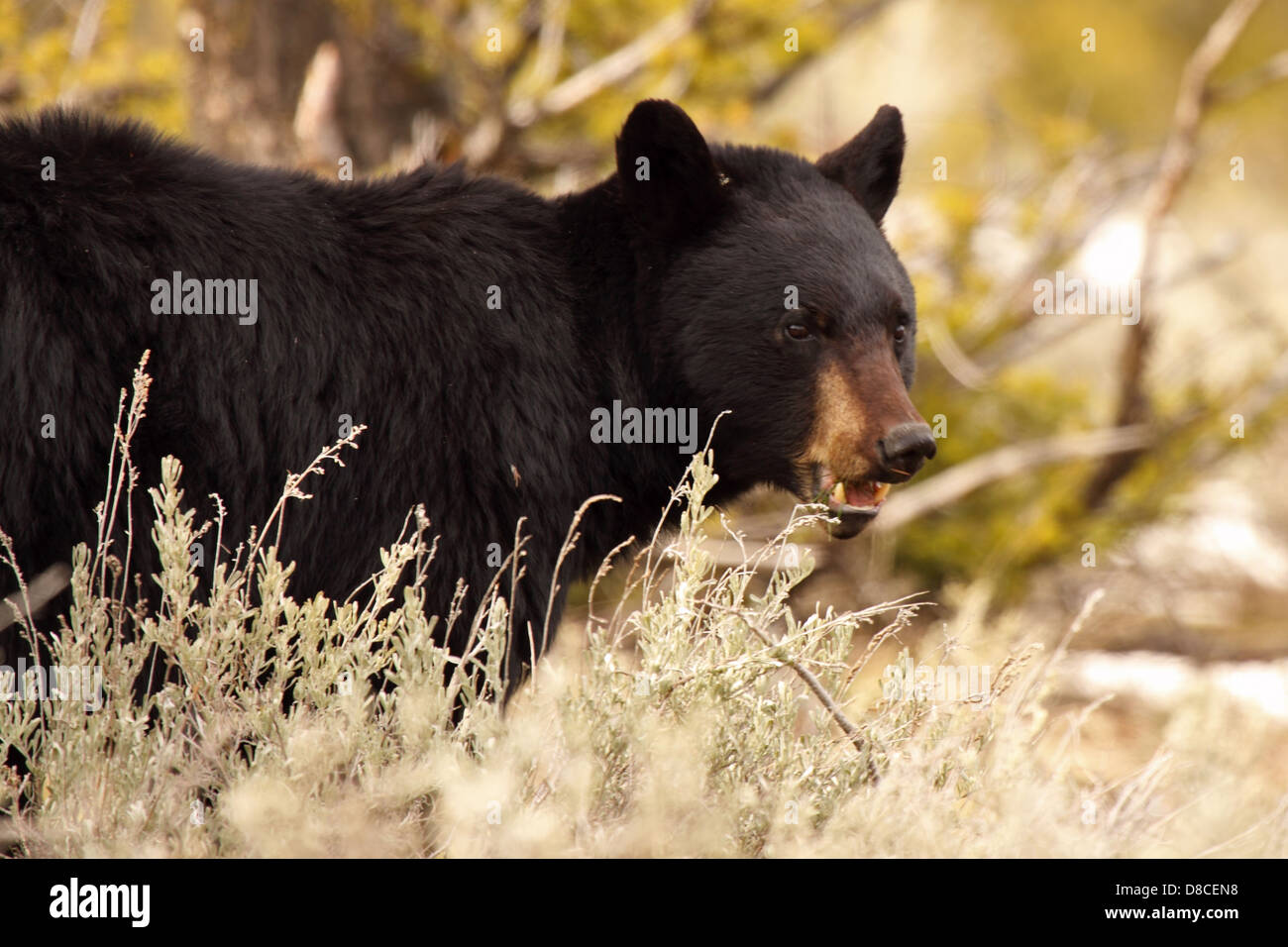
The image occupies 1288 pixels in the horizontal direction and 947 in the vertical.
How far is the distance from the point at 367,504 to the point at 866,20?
7.33 m

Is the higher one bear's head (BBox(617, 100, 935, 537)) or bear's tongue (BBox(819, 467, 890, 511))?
bear's head (BBox(617, 100, 935, 537))

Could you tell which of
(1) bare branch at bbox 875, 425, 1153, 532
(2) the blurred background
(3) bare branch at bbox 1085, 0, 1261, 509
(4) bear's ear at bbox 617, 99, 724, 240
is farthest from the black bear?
(3) bare branch at bbox 1085, 0, 1261, 509

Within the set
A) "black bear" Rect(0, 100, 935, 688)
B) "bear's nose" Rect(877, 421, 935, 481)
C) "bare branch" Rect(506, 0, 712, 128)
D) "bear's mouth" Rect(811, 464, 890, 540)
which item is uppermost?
"bare branch" Rect(506, 0, 712, 128)

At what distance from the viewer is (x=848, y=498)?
12.2 ft

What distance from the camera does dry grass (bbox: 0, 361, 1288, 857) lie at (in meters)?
2.53

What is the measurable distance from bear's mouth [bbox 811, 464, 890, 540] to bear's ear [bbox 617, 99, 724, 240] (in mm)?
843

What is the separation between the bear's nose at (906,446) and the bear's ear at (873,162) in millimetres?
1070

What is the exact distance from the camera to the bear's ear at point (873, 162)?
4.23 meters

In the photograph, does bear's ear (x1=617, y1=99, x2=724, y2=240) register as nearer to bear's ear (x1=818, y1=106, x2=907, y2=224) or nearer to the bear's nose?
bear's ear (x1=818, y1=106, x2=907, y2=224)

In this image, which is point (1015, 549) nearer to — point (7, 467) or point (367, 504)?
point (367, 504)

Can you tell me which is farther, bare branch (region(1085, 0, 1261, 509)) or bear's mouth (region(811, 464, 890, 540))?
bare branch (region(1085, 0, 1261, 509))

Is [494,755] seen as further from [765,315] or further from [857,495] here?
[765,315]

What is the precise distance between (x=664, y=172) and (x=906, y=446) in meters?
1.07

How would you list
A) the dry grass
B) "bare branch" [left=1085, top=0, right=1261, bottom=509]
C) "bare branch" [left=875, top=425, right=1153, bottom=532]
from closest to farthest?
the dry grass, "bare branch" [left=1085, top=0, right=1261, bottom=509], "bare branch" [left=875, top=425, right=1153, bottom=532]
